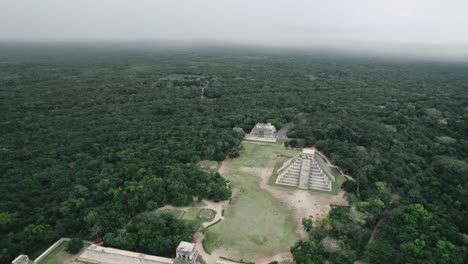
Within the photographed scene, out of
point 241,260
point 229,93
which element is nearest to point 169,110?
point 229,93

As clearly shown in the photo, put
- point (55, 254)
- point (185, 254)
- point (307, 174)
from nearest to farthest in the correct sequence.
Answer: point (185, 254) → point (55, 254) → point (307, 174)

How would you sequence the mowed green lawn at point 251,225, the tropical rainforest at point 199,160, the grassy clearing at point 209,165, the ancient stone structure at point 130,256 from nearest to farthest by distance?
the ancient stone structure at point 130,256
the tropical rainforest at point 199,160
the mowed green lawn at point 251,225
the grassy clearing at point 209,165

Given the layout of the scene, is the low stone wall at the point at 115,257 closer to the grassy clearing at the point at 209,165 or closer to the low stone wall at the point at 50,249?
the low stone wall at the point at 50,249

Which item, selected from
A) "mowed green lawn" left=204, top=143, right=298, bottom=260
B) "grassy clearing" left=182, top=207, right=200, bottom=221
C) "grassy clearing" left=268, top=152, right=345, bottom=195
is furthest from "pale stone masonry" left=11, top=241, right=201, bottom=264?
"grassy clearing" left=268, top=152, right=345, bottom=195

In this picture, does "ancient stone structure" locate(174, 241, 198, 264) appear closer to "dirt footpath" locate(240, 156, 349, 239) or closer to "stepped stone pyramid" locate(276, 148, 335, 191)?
"dirt footpath" locate(240, 156, 349, 239)

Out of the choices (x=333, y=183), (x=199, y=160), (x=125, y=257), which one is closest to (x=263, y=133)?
(x=199, y=160)

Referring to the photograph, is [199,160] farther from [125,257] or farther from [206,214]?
[125,257]

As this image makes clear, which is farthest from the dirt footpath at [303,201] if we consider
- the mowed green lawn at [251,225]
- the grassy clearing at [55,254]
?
the grassy clearing at [55,254]
